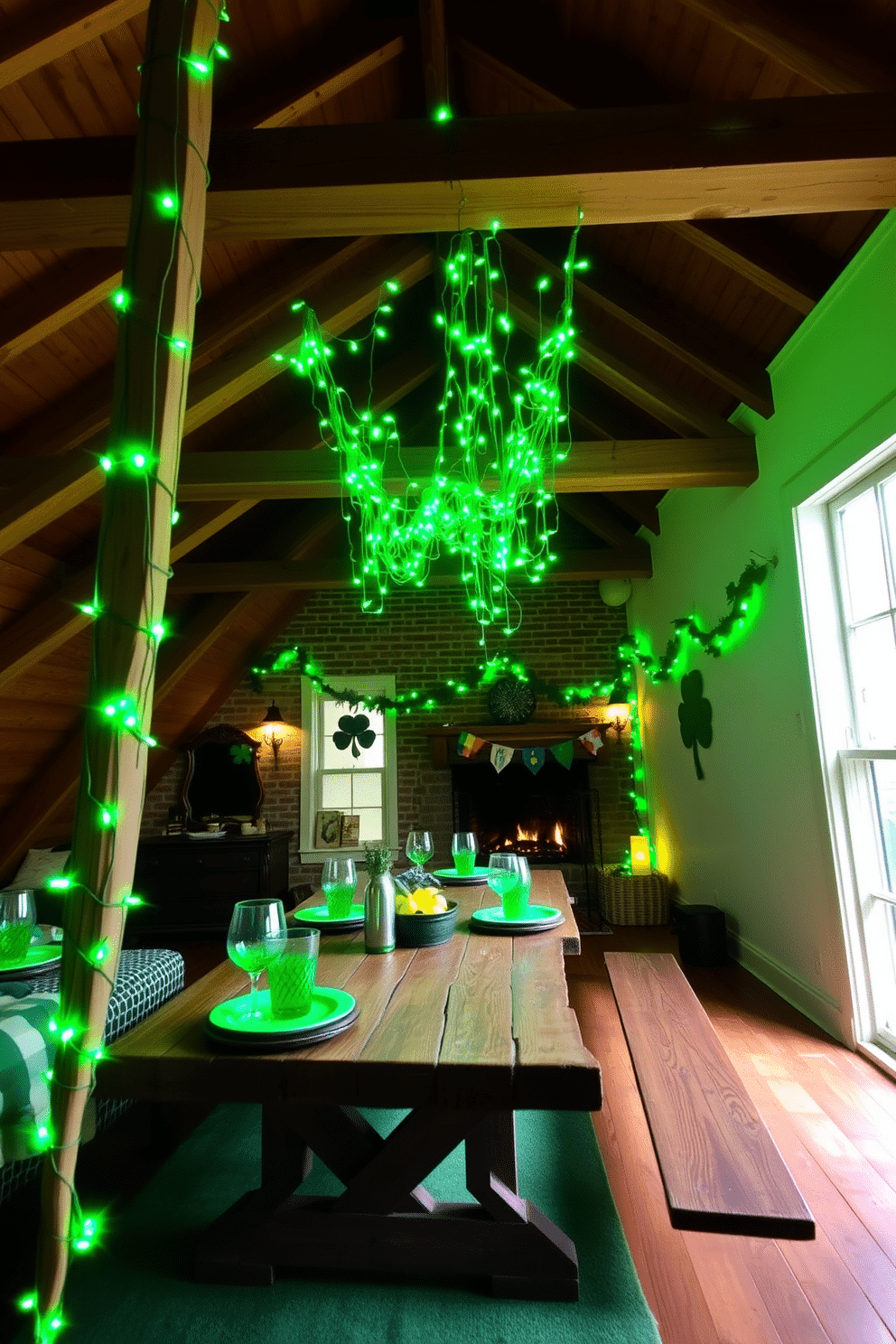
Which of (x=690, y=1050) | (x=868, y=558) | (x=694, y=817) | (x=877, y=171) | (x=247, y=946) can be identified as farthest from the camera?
(x=694, y=817)

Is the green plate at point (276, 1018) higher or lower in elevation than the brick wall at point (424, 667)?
lower

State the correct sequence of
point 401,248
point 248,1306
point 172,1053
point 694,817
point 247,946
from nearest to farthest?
point 172,1053 < point 247,946 < point 248,1306 < point 401,248 < point 694,817

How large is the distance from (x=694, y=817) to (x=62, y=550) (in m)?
4.06

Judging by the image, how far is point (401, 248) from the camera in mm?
3771

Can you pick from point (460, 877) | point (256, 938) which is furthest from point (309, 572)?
point (256, 938)

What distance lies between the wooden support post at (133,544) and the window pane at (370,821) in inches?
197

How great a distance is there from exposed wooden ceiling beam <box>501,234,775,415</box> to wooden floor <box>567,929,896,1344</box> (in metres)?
2.73

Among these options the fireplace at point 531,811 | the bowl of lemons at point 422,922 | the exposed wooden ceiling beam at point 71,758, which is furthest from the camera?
the fireplace at point 531,811

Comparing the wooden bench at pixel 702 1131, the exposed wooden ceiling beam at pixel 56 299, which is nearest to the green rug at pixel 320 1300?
the wooden bench at pixel 702 1131

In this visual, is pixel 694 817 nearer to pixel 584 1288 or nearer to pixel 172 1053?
pixel 584 1288

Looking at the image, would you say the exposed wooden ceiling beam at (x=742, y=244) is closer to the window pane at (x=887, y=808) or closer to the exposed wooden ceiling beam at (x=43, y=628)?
the window pane at (x=887, y=808)

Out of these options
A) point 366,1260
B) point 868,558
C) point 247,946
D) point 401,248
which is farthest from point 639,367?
point 366,1260

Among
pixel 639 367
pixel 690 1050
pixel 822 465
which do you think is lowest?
pixel 690 1050

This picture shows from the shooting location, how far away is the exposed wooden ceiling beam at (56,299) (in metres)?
2.67
